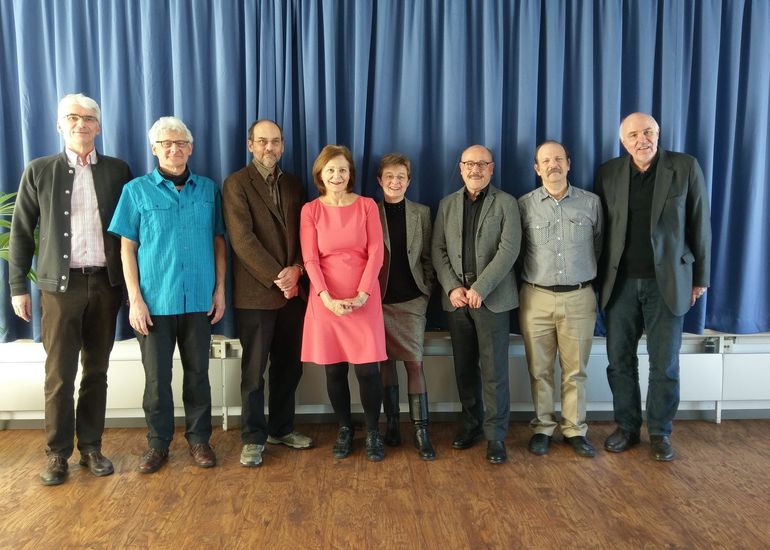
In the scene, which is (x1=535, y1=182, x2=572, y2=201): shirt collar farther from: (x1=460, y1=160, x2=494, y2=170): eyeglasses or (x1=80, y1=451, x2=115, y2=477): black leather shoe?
(x1=80, y1=451, x2=115, y2=477): black leather shoe

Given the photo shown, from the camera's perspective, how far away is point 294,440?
2.94 m

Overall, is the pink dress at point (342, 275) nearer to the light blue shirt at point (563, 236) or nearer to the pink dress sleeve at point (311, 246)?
the pink dress sleeve at point (311, 246)

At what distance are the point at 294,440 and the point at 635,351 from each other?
1.74m

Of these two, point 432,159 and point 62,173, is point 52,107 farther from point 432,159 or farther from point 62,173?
point 432,159

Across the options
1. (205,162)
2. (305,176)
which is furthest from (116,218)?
(305,176)

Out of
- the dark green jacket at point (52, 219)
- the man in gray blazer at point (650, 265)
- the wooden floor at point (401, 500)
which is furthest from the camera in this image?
the man in gray blazer at point (650, 265)

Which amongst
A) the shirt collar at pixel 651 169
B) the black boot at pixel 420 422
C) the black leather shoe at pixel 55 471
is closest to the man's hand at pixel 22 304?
the black leather shoe at pixel 55 471

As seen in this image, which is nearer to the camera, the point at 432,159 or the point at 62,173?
the point at 62,173

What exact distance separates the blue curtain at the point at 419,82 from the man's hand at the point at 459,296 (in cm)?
63

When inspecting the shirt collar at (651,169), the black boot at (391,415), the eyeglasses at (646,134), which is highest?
the eyeglasses at (646,134)

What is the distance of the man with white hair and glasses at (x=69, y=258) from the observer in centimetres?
254

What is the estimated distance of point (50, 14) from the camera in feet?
9.96

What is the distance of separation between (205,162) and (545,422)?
2.18m

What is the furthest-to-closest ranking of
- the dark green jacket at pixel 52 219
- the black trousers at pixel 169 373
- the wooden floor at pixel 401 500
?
the black trousers at pixel 169 373, the dark green jacket at pixel 52 219, the wooden floor at pixel 401 500
